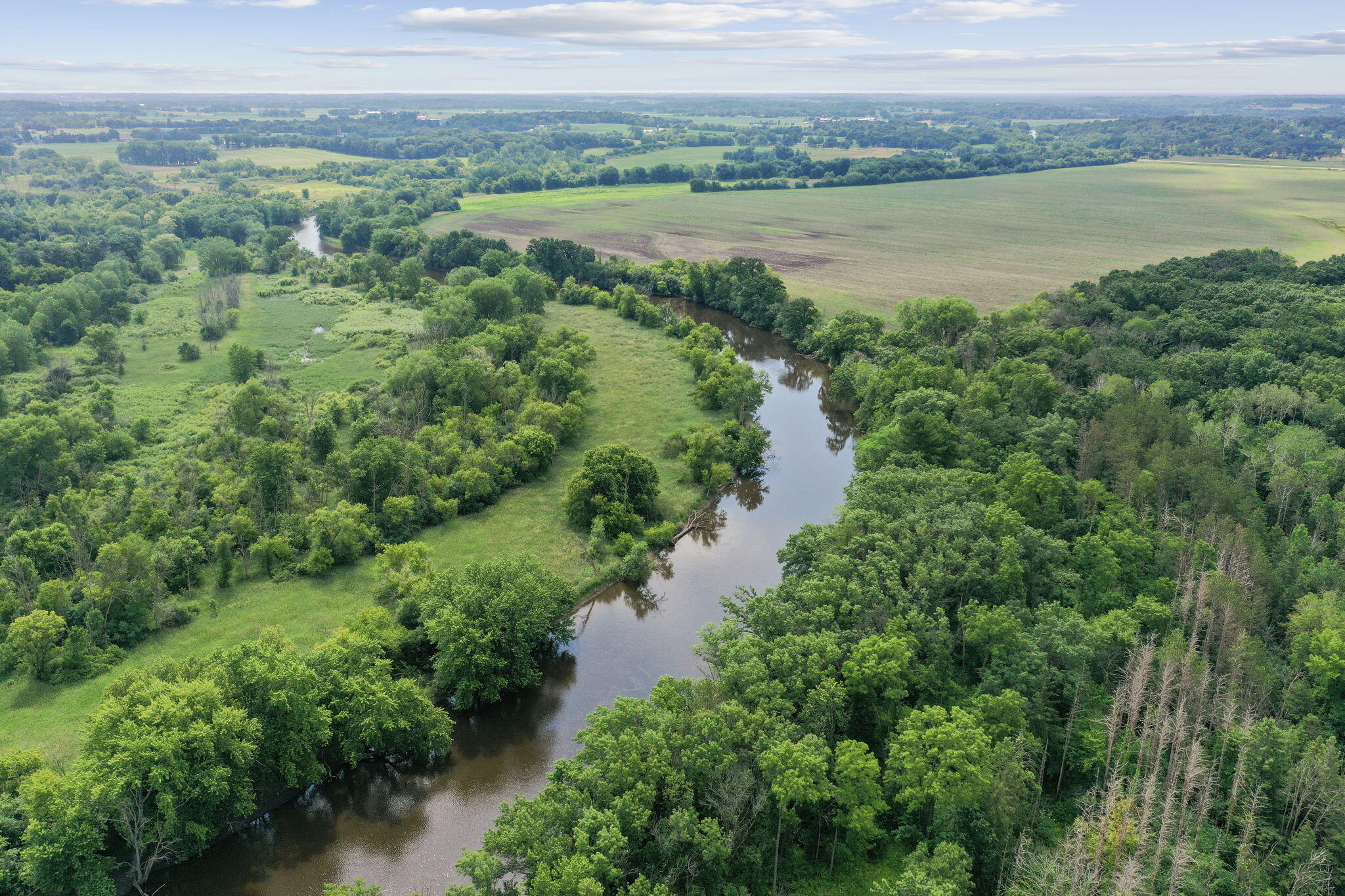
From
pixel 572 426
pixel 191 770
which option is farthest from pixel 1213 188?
pixel 191 770

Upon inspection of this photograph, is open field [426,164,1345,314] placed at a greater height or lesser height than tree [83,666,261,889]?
greater

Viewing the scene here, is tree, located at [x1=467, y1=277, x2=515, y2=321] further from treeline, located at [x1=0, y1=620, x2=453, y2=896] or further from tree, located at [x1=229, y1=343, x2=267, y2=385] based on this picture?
treeline, located at [x1=0, y1=620, x2=453, y2=896]

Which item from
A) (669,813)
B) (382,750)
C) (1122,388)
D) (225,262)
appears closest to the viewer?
(669,813)

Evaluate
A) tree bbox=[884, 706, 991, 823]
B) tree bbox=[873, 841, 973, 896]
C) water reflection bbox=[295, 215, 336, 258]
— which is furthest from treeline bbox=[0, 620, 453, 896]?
water reflection bbox=[295, 215, 336, 258]

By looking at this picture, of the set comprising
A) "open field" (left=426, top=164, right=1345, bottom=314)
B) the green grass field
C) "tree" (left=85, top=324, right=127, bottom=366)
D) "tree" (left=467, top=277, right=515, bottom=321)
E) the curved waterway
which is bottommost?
the curved waterway

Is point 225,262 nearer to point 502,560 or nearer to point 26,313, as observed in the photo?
point 26,313
